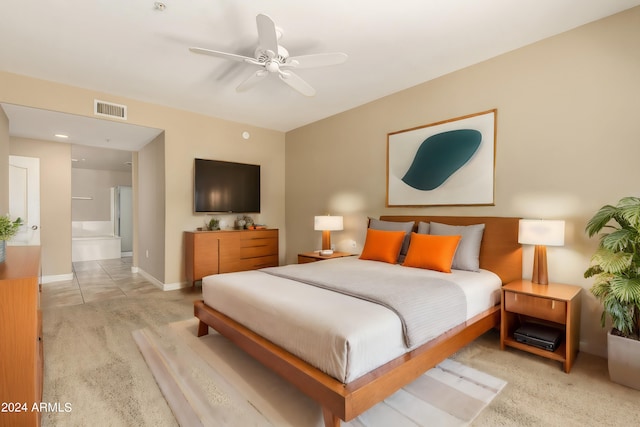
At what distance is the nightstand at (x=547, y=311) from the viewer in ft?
7.52

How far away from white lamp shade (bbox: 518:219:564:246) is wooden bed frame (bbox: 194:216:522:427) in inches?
13.1

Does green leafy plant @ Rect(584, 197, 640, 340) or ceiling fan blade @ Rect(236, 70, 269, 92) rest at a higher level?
ceiling fan blade @ Rect(236, 70, 269, 92)

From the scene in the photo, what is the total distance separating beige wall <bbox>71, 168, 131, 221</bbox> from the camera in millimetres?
8633

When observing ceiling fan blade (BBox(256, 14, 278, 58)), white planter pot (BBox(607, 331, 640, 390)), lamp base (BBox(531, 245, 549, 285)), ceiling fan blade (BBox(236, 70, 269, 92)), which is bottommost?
white planter pot (BBox(607, 331, 640, 390))

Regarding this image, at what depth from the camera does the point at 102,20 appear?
99.7 inches

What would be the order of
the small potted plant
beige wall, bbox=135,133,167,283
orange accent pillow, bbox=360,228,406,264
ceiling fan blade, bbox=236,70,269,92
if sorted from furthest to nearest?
the small potted plant
beige wall, bbox=135,133,167,283
orange accent pillow, bbox=360,228,406,264
ceiling fan blade, bbox=236,70,269,92

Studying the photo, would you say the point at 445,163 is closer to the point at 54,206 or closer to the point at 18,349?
the point at 18,349

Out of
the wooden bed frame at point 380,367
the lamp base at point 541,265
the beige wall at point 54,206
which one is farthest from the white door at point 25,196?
the lamp base at point 541,265

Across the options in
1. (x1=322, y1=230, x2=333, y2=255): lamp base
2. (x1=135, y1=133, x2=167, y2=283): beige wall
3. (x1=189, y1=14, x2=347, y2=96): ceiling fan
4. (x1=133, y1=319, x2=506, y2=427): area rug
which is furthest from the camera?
(x1=135, y1=133, x2=167, y2=283): beige wall

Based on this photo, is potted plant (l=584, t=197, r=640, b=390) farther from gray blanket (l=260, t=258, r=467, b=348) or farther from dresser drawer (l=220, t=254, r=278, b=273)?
dresser drawer (l=220, t=254, r=278, b=273)

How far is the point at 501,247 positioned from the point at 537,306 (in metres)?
0.73

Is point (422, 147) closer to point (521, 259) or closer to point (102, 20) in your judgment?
point (521, 259)

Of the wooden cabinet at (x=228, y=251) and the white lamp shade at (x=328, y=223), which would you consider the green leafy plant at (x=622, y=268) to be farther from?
the wooden cabinet at (x=228, y=251)

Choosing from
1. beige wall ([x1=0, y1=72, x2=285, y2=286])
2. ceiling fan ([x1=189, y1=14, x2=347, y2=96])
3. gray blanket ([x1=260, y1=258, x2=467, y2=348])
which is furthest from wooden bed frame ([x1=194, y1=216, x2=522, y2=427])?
beige wall ([x1=0, y1=72, x2=285, y2=286])
